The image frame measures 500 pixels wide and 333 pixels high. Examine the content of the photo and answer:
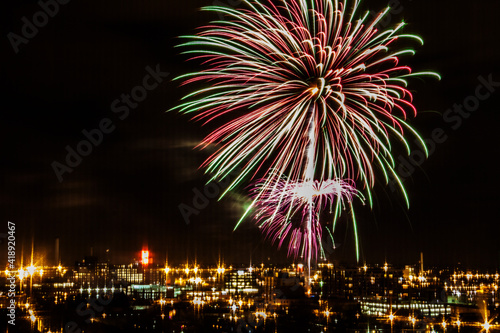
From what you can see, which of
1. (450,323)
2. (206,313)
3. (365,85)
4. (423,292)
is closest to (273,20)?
(365,85)

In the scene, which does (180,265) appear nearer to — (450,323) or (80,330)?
(450,323)

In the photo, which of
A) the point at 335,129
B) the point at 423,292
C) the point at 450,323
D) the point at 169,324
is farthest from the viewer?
the point at 423,292

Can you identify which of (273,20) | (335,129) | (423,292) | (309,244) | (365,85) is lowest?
(423,292)

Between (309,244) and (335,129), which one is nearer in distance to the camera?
(335,129)

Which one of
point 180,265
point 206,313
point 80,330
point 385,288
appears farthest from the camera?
point 180,265

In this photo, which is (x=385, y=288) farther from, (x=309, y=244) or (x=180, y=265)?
(x=180, y=265)

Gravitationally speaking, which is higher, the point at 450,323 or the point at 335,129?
the point at 335,129

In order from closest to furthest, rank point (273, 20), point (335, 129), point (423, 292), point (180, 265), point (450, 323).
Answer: point (273, 20), point (335, 129), point (450, 323), point (423, 292), point (180, 265)

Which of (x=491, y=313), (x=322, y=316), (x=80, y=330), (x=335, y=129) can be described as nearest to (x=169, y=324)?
(x=80, y=330)

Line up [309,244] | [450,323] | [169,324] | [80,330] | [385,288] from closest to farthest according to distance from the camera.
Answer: [309,244] → [80,330] → [169,324] → [450,323] → [385,288]
